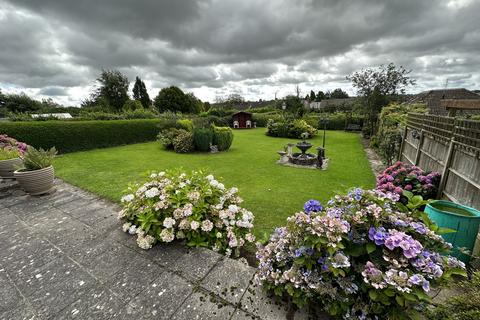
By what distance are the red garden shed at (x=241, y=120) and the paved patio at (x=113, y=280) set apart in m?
22.9

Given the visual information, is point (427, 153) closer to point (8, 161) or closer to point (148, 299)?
point (148, 299)

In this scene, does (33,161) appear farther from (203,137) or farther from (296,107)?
(296,107)

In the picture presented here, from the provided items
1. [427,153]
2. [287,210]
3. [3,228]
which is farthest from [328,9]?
[3,228]

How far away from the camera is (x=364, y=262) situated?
1.23m

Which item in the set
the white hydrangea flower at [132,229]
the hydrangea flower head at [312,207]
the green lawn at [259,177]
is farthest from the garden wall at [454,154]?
the white hydrangea flower at [132,229]

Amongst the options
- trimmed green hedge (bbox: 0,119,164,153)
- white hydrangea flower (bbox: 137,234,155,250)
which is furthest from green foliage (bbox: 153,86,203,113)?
white hydrangea flower (bbox: 137,234,155,250)

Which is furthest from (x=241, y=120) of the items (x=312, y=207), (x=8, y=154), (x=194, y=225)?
(x=312, y=207)

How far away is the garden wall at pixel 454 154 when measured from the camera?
248 centimetres

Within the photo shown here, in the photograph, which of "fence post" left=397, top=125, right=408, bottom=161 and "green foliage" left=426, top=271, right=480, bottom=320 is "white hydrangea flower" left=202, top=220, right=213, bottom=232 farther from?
"fence post" left=397, top=125, right=408, bottom=161

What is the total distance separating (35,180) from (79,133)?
7825 millimetres

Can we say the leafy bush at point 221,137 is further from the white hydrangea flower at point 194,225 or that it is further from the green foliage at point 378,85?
the green foliage at point 378,85

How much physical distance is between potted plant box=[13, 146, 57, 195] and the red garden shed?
21.6 meters

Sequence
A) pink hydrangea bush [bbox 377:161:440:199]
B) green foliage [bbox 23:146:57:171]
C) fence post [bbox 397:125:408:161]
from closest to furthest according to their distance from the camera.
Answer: pink hydrangea bush [bbox 377:161:440:199] → green foliage [bbox 23:146:57:171] → fence post [bbox 397:125:408:161]

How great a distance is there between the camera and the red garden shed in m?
24.7
